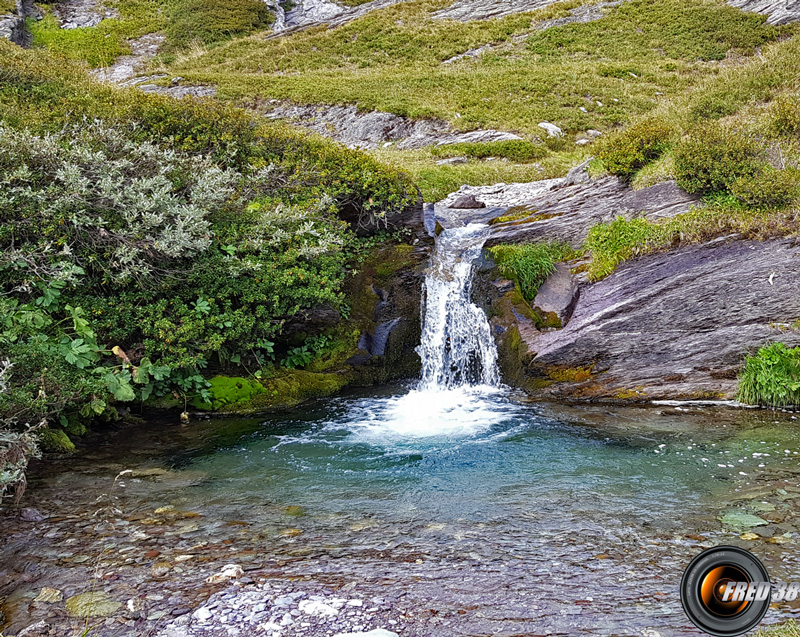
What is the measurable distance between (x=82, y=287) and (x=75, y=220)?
1168mm

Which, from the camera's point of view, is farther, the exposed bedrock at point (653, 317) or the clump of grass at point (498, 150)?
the clump of grass at point (498, 150)

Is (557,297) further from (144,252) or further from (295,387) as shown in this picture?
(144,252)

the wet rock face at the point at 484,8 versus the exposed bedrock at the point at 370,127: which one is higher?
the wet rock face at the point at 484,8

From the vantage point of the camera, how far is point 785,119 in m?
13.1

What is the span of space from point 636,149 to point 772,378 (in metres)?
7.12

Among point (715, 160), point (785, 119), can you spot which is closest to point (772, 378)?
point (715, 160)

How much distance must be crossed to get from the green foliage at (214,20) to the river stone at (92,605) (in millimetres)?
52977


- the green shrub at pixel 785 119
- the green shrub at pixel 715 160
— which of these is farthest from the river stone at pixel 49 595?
the green shrub at pixel 785 119

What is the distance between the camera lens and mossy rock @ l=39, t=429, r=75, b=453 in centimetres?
786

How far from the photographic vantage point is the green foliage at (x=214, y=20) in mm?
49094

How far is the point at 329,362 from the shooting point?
12031 mm

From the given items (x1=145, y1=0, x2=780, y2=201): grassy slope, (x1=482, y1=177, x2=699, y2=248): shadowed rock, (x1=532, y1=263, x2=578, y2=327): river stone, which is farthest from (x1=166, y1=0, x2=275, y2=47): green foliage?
(x1=532, y1=263, x2=578, y2=327): river stone

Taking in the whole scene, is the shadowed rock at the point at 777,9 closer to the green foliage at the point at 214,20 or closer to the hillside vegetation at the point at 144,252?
the hillside vegetation at the point at 144,252

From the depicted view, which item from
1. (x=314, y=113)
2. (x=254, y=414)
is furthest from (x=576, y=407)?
(x=314, y=113)
